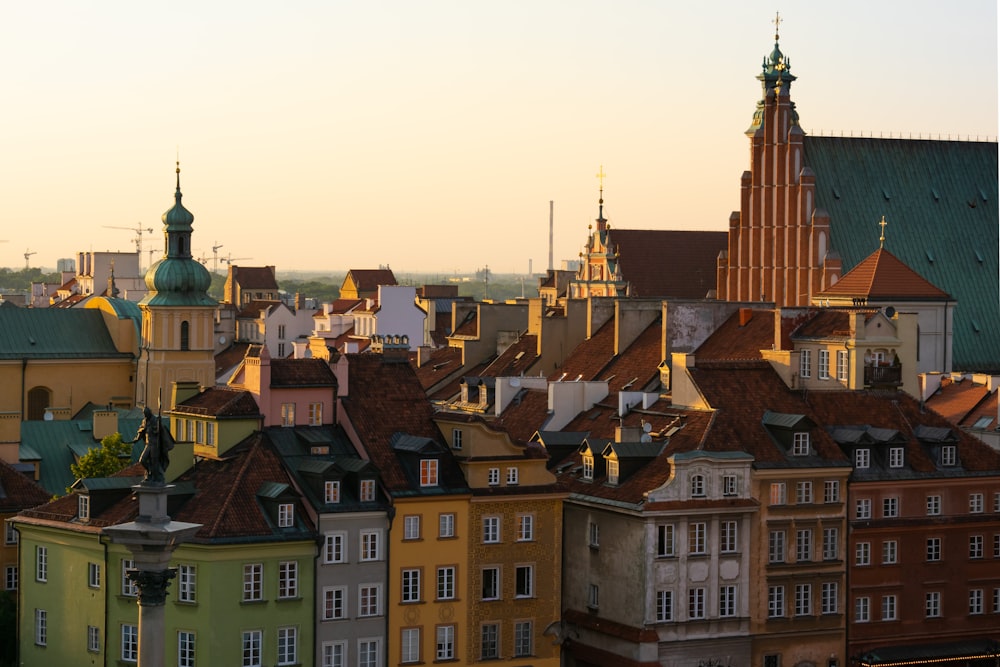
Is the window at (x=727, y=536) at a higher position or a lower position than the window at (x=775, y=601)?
higher

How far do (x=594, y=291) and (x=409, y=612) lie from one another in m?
96.2

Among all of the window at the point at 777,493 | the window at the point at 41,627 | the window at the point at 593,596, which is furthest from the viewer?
the window at the point at 777,493

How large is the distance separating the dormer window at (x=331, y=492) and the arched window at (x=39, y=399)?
67.3 meters

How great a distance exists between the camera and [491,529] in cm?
8600

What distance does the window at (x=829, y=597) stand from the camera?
9025 centimetres

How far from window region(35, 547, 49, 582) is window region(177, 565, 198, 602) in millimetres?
6705

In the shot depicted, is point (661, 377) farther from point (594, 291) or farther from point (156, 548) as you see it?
point (594, 291)

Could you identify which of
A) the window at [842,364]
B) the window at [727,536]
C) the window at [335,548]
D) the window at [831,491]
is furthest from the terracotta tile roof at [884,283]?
the window at [335,548]

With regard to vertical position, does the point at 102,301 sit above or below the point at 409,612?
above

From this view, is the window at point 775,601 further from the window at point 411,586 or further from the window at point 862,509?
the window at point 411,586

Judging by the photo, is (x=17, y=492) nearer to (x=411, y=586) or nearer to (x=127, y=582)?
(x=127, y=582)

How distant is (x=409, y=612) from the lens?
83.9 meters

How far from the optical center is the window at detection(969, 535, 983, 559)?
93.4 meters

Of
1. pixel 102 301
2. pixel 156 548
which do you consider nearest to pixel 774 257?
pixel 102 301
